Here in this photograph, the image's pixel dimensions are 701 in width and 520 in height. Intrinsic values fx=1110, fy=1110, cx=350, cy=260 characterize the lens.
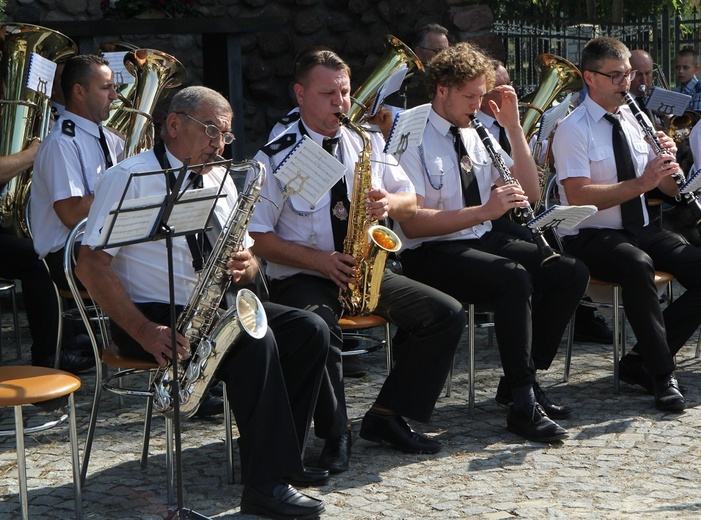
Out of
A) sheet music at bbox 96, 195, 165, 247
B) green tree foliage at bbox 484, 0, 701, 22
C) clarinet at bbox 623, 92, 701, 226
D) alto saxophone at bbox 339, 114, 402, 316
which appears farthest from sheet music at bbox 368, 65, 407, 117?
green tree foliage at bbox 484, 0, 701, 22

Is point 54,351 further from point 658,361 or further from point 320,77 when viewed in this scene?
point 658,361

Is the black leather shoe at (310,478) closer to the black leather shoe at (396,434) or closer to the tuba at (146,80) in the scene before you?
the black leather shoe at (396,434)

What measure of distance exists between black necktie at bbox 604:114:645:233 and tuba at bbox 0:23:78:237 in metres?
2.76

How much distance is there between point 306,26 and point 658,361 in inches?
234

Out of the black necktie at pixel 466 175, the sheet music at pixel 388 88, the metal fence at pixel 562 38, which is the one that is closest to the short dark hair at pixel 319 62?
the black necktie at pixel 466 175

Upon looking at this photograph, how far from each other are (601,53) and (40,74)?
2694 millimetres

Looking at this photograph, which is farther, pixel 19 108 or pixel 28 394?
pixel 19 108

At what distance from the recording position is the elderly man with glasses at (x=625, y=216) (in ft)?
16.3

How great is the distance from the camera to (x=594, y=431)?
15.1 feet

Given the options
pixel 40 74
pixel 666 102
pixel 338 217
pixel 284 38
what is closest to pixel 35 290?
pixel 40 74

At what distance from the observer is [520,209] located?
4.79m

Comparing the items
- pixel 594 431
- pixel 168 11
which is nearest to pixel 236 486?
pixel 594 431

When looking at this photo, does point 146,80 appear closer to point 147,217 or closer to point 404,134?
point 404,134

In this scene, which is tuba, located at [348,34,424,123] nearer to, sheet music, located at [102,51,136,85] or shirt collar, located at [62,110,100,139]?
sheet music, located at [102,51,136,85]
